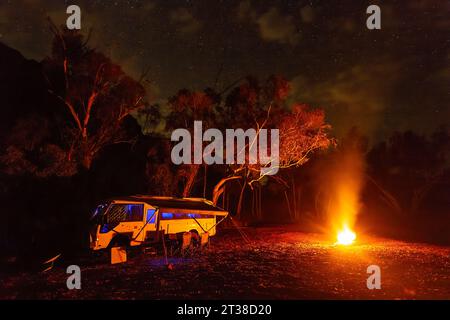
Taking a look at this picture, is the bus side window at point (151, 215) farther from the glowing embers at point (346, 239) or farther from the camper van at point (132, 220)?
the glowing embers at point (346, 239)

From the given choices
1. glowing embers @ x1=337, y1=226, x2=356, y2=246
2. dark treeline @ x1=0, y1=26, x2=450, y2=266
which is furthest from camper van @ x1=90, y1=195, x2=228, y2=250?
glowing embers @ x1=337, y1=226, x2=356, y2=246

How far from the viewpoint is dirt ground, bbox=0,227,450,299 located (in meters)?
9.71

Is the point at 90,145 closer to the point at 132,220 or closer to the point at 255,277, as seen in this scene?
the point at 132,220

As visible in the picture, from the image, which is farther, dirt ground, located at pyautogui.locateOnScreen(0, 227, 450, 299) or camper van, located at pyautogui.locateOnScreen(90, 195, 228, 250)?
camper van, located at pyautogui.locateOnScreen(90, 195, 228, 250)

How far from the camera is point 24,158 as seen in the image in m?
21.2

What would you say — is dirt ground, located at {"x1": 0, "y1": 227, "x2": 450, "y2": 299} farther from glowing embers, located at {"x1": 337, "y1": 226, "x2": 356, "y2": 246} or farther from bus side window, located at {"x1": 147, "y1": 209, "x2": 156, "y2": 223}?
glowing embers, located at {"x1": 337, "y1": 226, "x2": 356, "y2": 246}

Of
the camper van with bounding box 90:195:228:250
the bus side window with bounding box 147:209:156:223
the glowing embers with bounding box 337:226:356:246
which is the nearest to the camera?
the camper van with bounding box 90:195:228:250

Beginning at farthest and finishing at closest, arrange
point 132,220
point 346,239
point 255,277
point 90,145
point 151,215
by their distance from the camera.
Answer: point 90,145 < point 346,239 < point 151,215 < point 132,220 < point 255,277

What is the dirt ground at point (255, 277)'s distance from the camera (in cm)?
971

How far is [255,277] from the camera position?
11570mm

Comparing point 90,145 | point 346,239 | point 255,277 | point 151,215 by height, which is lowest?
point 346,239

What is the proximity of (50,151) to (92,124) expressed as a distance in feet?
25.0

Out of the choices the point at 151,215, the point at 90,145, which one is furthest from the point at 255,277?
the point at 90,145

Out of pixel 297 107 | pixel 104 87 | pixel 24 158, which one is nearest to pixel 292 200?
pixel 297 107
